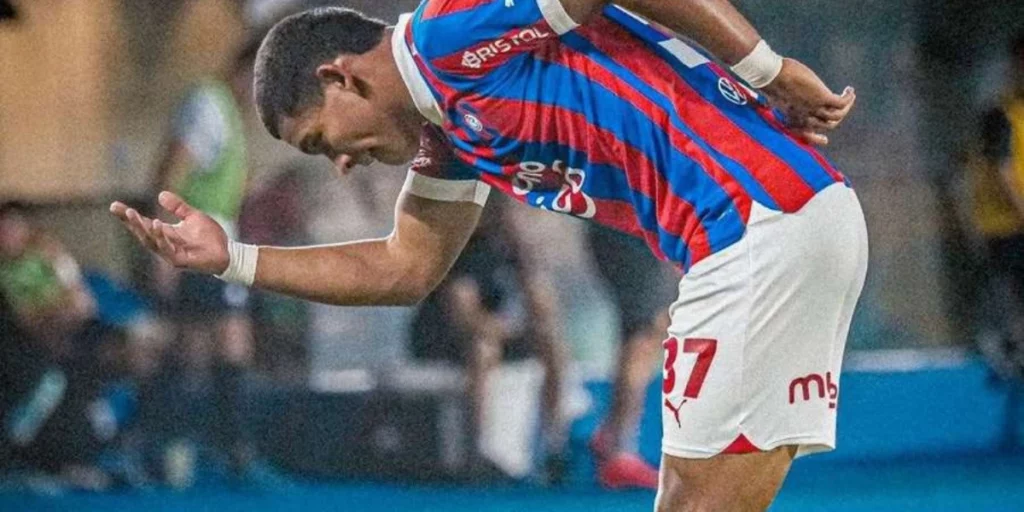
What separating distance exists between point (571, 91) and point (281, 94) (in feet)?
1.49

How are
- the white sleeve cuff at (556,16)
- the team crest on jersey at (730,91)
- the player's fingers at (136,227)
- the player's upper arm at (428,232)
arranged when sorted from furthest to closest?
1. the player's upper arm at (428,232)
2. the player's fingers at (136,227)
3. the team crest on jersey at (730,91)
4. the white sleeve cuff at (556,16)

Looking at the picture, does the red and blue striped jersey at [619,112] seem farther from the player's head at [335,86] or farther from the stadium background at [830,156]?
the stadium background at [830,156]

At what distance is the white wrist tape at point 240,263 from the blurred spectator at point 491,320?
2116 mm

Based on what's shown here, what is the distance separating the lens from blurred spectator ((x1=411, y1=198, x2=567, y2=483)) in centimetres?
476

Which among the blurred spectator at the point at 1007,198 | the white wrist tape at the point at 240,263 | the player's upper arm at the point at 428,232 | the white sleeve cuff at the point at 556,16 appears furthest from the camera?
the blurred spectator at the point at 1007,198

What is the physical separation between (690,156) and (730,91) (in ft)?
0.40

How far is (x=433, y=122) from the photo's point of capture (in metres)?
2.46

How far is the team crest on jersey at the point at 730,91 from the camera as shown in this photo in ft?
7.71

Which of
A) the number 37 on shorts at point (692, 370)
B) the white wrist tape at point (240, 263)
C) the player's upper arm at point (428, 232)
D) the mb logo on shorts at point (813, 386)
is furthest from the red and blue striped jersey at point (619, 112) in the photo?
the white wrist tape at point (240, 263)

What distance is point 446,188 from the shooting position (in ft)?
8.86

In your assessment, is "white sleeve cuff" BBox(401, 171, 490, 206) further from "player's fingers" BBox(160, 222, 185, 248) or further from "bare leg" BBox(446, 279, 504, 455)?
"bare leg" BBox(446, 279, 504, 455)

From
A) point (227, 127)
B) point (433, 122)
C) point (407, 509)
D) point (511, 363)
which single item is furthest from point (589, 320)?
point (433, 122)

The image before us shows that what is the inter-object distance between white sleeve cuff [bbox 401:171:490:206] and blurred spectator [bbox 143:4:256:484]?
2076 mm

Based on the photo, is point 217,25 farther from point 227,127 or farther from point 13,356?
point 13,356
